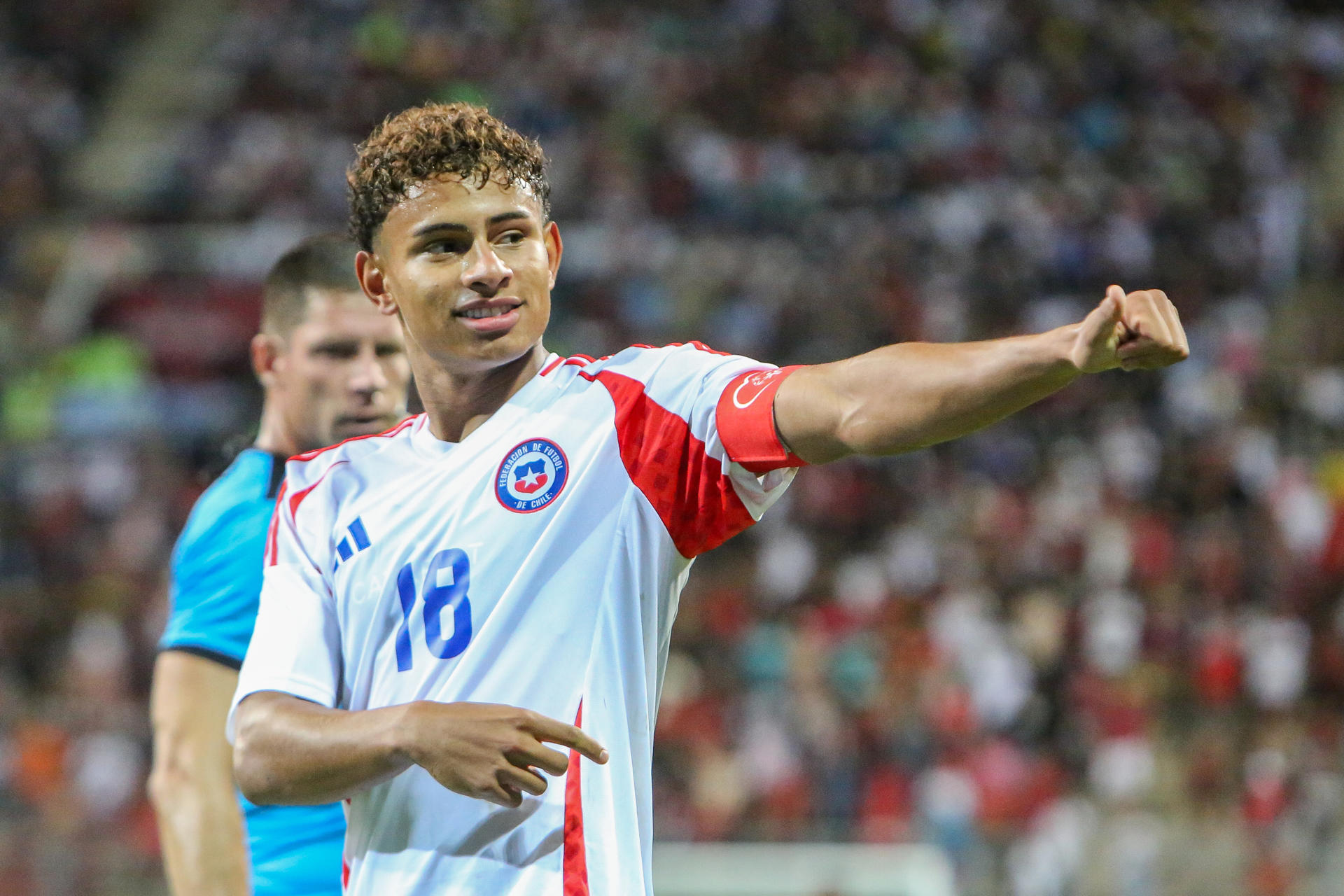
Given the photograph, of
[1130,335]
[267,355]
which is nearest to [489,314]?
[1130,335]

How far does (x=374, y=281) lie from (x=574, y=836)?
3.50 ft

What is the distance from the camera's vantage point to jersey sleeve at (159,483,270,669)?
3.42 meters

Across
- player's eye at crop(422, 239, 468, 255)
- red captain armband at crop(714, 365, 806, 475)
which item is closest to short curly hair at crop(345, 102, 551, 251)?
player's eye at crop(422, 239, 468, 255)

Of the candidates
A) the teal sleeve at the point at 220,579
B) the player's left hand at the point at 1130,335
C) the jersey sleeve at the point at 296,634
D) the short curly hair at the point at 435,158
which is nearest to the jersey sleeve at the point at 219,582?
the teal sleeve at the point at 220,579

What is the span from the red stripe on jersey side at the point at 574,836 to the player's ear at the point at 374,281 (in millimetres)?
907

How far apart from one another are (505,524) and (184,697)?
134 cm

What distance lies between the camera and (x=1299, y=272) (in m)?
13.4

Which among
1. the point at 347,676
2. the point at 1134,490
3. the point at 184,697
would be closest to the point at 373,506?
the point at 347,676

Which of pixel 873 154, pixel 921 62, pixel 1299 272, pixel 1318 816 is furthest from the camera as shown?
pixel 921 62

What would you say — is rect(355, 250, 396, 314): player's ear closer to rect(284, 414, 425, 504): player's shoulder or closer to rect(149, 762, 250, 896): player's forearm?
rect(284, 414, 425, 504): player's shoulder

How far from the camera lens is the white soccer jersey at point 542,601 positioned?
2350mm

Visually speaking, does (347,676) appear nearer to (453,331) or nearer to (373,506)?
(373,506)

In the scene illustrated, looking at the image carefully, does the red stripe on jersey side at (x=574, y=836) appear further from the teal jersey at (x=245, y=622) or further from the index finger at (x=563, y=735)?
the teal jersey at (x=245, y=622)

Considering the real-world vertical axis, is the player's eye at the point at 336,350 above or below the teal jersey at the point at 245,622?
above
